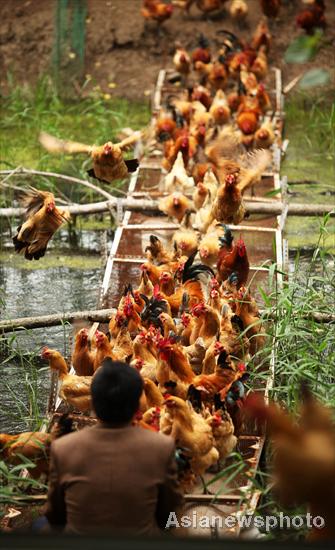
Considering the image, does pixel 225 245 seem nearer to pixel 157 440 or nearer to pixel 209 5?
pixel 157 440

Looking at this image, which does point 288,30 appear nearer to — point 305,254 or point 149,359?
point 305,254

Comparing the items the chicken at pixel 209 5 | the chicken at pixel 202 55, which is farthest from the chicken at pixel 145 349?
the chicken at pixel 209 5

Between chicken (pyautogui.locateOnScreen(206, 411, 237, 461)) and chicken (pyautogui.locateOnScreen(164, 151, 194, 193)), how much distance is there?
160 inches

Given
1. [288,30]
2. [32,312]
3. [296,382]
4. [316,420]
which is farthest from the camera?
[288,30]

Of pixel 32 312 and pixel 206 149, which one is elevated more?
pixel 206 149

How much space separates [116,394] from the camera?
13.0 feet

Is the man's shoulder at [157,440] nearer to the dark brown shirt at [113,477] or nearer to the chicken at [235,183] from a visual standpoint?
the dark brown shirt at [113,477]

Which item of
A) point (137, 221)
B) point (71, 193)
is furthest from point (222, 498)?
point (71, 193)

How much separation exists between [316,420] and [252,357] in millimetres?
3024

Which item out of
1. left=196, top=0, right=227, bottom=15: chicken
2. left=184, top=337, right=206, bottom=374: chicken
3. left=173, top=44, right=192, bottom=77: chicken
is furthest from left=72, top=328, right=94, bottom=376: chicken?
left=196, top=0, right=227, bottom=15: chicken

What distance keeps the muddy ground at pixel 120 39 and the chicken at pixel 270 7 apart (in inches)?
18.9

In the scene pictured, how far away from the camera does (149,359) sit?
19.7ft

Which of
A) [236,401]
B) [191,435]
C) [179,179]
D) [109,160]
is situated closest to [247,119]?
[179,179]

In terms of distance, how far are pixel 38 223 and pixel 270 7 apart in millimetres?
7611
